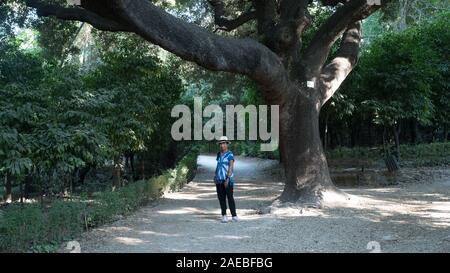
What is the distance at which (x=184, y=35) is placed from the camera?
8477 millimetres

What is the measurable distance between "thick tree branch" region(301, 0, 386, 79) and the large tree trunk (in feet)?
3.17

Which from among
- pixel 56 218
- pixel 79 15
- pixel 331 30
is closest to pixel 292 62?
pixel 331 30

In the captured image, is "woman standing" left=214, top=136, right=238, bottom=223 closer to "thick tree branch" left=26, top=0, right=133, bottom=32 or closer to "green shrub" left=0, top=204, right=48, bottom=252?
"thick tree branch" left=26, top=0, right=133, bottom=32

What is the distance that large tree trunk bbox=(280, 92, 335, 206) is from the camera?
37.2ft

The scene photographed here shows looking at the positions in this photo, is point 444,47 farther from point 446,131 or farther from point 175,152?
point 175,152

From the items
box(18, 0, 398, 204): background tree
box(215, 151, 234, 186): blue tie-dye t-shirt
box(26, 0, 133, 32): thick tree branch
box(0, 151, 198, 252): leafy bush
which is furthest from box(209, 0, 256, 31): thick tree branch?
box(215, 151, 234, 186): blue tie-dye t-shirt

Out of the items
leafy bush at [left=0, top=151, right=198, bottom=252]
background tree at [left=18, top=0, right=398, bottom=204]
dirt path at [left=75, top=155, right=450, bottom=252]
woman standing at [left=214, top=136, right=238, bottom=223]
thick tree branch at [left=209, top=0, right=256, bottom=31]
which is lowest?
dirt path at [left=75, top=155, right=450, bottom=252]

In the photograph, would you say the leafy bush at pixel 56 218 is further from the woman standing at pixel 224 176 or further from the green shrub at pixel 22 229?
the woman standing at pixel 224 176

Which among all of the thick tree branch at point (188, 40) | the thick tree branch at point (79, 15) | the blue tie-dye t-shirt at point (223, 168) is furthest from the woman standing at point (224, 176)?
the thick tree branch at point (79, 15)

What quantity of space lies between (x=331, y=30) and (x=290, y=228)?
5.50 m

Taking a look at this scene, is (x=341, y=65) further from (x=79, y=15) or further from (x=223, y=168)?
(x=79, y=15)

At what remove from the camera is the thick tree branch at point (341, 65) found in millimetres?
12297

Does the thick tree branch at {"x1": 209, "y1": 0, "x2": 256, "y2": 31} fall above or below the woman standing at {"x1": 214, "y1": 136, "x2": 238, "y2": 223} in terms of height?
above
